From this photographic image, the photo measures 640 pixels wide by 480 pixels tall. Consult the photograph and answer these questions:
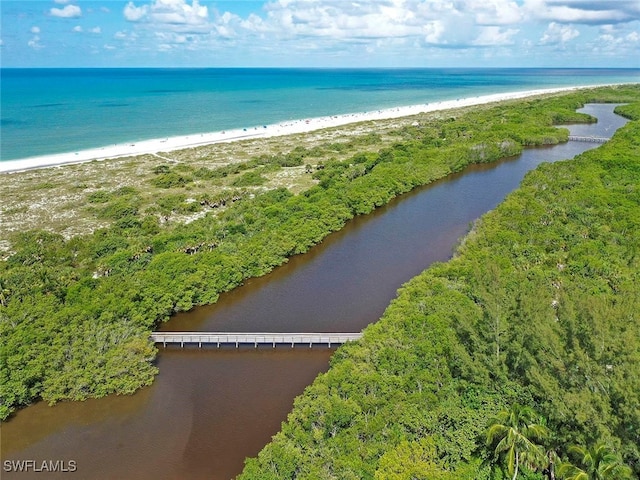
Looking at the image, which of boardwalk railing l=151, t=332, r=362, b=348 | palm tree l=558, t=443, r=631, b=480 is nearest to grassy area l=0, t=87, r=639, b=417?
boardwalk railing l=151, t=332, r=362, b=348

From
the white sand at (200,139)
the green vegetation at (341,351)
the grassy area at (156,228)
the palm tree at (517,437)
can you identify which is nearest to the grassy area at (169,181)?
the grassy area at (156,228)

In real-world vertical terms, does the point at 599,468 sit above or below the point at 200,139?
above

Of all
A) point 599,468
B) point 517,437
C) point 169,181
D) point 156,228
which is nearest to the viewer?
point 599,468

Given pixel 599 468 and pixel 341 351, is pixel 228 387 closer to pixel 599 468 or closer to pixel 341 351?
pixel 341 351

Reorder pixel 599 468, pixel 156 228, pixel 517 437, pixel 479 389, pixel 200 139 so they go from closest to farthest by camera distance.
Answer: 1. pixel 599 468
2. pixel 517 437
3. pixel 479 389
4. pixel 156 228
5. pixel 200 139

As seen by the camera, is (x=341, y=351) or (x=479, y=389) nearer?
(x=479, y=389)

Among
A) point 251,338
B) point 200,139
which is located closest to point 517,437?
point 251,338

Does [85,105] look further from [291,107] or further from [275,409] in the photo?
[275,409]
